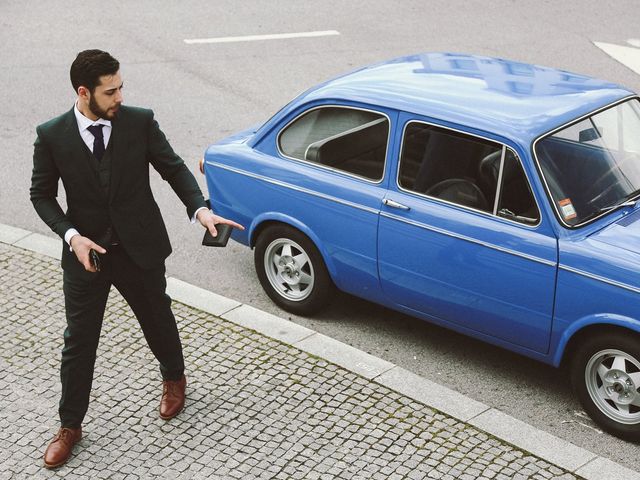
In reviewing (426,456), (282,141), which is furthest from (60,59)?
(426,456)

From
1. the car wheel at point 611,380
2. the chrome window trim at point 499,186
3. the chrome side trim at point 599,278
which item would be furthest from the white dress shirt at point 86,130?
the car wheel at point 611,380

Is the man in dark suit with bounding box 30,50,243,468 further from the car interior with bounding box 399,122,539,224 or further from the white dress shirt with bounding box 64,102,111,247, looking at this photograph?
the car interior with bounding box 399,122,539,224

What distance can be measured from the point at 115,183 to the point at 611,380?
2.94 m

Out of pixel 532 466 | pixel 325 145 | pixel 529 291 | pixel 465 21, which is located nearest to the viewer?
pixel 532 466

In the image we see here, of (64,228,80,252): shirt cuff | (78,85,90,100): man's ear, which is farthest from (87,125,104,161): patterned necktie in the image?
(64,228,80,252): shirt cuff

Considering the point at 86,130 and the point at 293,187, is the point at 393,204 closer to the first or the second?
the point at 293,187

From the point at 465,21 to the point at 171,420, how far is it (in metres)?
10.2

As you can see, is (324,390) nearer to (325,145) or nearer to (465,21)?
(325,145)

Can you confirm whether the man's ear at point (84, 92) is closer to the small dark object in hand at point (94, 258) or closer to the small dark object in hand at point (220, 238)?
the small dark object in hand at point (94, 258)

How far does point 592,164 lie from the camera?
6.43 m

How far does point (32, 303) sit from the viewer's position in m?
7.61

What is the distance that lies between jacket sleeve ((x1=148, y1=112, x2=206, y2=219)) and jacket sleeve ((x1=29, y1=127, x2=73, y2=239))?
0.52 m

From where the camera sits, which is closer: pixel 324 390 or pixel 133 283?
pixel 133 283

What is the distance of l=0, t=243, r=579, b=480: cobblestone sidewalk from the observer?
5758mm
